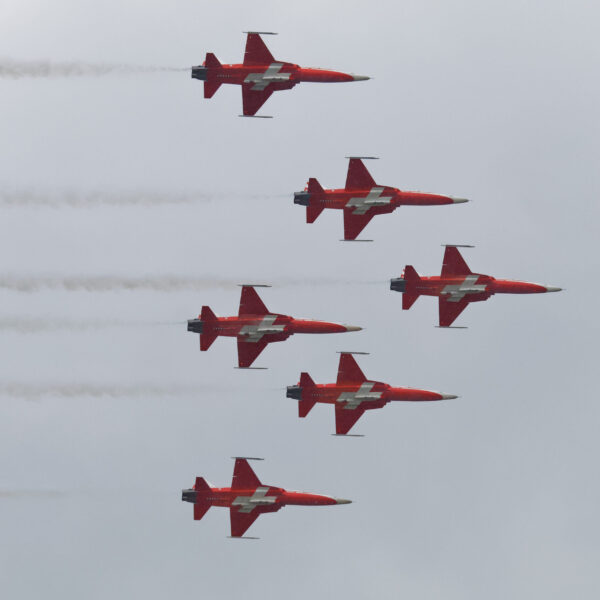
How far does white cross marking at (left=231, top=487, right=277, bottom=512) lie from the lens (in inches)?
6024

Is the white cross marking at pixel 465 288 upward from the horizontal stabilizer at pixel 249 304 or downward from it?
upward

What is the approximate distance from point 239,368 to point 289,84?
2132 cm

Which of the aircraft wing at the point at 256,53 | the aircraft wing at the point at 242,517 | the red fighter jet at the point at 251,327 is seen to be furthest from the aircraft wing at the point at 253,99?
the aircraft wing at the point at 242,517

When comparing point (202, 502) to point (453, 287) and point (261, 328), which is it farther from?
point (453, 287)

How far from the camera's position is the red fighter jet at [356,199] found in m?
151

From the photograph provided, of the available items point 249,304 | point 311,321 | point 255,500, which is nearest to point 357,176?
point 311,321

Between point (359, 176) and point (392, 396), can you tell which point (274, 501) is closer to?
point (392, 396)

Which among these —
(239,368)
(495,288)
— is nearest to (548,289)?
(495,288)

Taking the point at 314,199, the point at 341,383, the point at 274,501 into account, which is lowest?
the point at 274,501

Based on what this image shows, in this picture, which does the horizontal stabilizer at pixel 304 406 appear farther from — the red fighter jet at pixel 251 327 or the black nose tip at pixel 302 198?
the black nose tip at pixel 302 198

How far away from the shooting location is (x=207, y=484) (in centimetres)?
15262

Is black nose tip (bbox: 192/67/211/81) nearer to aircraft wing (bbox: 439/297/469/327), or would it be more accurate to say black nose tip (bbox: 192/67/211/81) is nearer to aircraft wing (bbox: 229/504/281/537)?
aircraft wing (bbox: 439/297/469/327)

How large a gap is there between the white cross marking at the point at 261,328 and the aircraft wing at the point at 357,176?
11.6 metres

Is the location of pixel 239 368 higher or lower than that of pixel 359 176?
lower
